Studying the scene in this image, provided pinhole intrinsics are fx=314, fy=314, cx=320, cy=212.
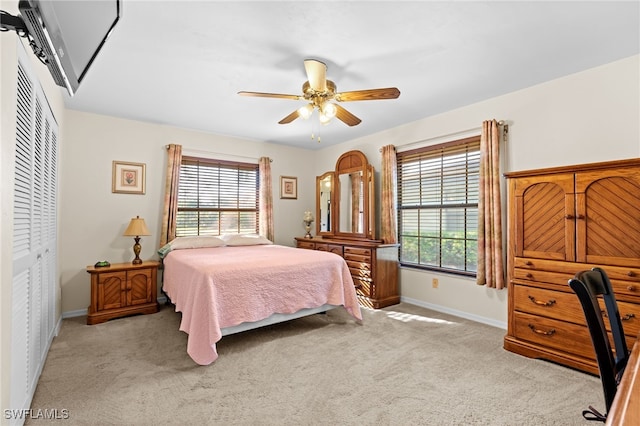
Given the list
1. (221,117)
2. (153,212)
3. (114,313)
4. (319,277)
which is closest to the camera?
(319,277)

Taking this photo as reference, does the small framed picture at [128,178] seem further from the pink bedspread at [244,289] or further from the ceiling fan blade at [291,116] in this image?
the ceiling fan blade at [291,116]

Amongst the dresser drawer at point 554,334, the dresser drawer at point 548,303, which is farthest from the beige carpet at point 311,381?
the dresser drawer at point 548,303

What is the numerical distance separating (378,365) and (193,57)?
292 cm

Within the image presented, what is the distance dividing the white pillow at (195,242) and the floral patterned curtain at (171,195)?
0.70ft

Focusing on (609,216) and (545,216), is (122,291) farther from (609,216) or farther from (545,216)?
(609,216)

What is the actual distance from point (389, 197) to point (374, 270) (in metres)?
1.05

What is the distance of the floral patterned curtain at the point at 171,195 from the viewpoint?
439 cm

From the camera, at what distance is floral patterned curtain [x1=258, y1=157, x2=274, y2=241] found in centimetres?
527

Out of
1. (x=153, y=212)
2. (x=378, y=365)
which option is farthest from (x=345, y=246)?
(x=153, y=212)

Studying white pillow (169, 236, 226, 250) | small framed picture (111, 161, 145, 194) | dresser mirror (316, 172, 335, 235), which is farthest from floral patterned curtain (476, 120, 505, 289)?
small framed picture (111, 161, 145, 194)

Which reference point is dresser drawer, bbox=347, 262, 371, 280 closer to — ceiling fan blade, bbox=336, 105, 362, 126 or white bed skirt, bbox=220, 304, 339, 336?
white bed skirt, bbox=220, 304, 339, 336

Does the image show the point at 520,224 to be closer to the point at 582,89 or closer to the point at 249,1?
the point at 582,89

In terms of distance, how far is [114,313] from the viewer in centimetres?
364

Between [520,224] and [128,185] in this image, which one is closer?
[520,224]
